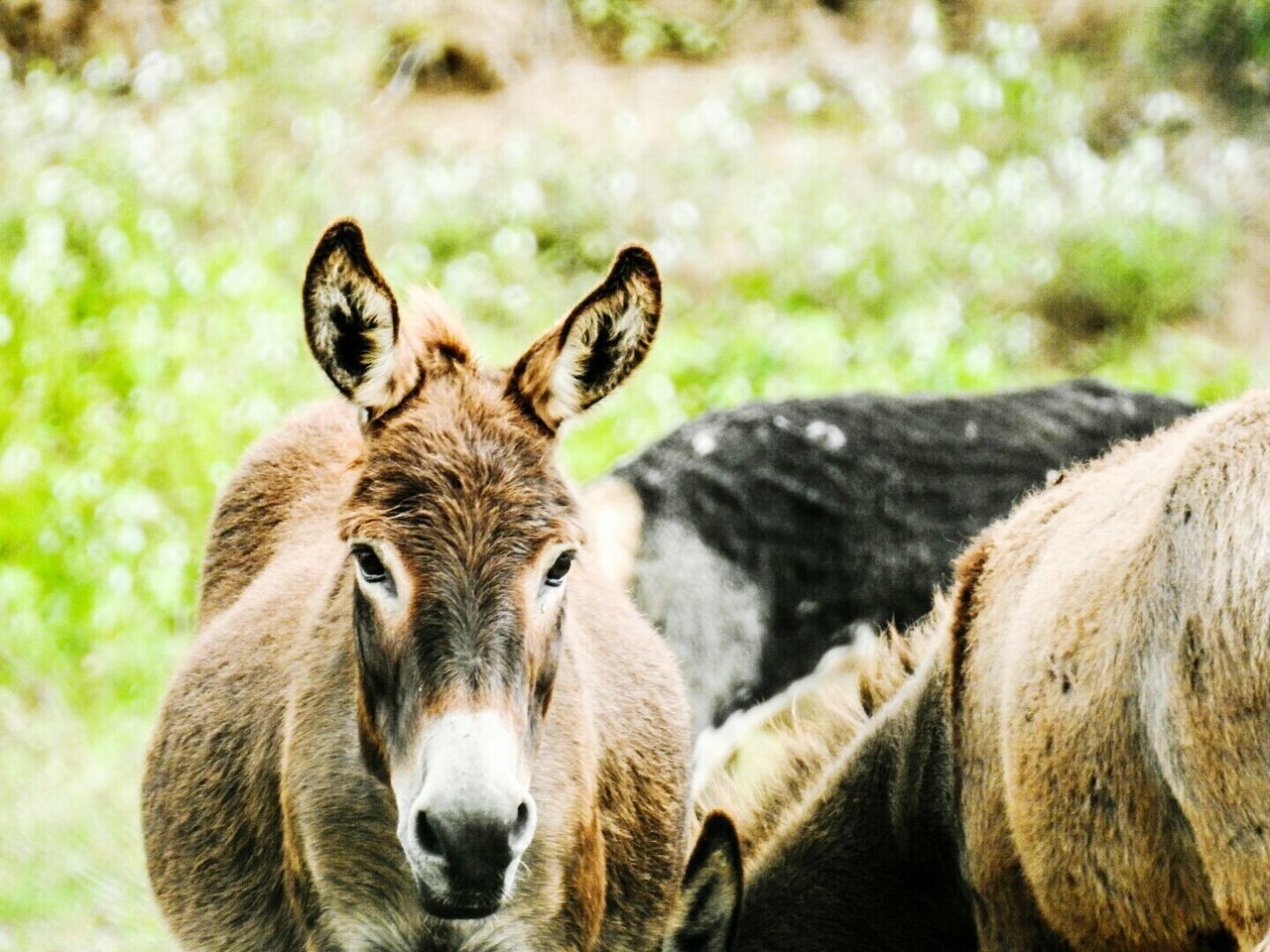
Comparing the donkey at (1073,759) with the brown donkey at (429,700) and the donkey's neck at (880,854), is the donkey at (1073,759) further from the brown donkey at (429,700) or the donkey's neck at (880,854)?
the brown donkey at (429,700)

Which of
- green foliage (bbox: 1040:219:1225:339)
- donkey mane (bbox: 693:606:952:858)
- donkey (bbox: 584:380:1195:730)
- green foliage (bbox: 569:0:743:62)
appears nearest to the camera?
donkey mane (bbox: 693:606:952:858)

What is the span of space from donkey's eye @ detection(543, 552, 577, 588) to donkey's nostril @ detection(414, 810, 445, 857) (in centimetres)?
62

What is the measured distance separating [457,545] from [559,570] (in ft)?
1.02

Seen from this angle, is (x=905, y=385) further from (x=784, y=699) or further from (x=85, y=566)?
(x=85, y=566)

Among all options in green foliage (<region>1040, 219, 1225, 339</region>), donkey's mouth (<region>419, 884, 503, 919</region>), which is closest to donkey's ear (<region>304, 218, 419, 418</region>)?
donkey's mouth (<region>419, 884, 503, 919</region>)

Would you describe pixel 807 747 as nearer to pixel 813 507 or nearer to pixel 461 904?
pixel 461 904

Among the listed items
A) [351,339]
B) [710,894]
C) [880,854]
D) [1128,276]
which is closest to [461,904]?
[710,894]

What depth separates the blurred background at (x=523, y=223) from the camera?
318 inches

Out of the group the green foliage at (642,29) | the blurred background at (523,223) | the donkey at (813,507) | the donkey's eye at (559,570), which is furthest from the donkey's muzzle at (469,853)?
the green foliage at (642,29)

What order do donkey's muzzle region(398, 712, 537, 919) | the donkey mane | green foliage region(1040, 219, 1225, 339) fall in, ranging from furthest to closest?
green foliage region(1040, 219, 1225, 339) < the donkey mane < donkey's muzzle region(398, 712, 537, 919)

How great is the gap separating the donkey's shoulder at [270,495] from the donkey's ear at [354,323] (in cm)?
114

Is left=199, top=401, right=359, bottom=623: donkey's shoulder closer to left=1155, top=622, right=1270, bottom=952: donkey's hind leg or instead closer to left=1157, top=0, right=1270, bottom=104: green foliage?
left=1155, top=622, right=1270, bottom=952: donkey's hind leg

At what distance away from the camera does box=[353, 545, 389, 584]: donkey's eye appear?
3244 mm

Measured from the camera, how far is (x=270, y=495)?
15.4 feet
